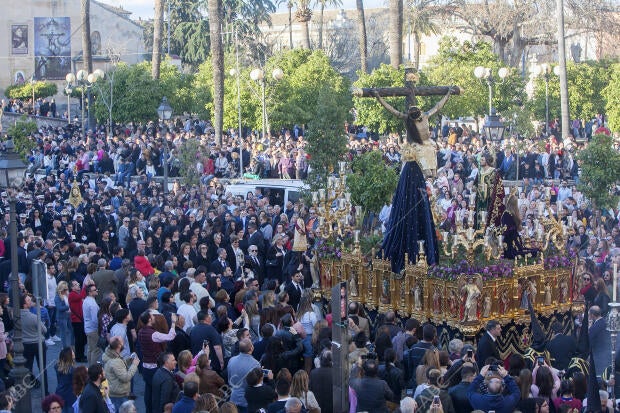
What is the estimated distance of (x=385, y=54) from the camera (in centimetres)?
8769

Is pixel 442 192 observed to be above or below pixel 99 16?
below

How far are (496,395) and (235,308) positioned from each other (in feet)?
19.4

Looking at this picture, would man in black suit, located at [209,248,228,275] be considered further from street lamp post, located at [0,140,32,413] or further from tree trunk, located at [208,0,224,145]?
tree trunk, located at [208,0,224,145]

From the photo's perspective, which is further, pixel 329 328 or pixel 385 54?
pixel 385 54

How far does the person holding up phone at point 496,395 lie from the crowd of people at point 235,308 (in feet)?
0.05

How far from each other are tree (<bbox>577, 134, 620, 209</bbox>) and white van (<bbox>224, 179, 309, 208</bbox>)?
6396 mm

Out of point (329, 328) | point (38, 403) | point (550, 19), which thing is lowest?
point (38, 403)

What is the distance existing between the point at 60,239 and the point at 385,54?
66598 millimetres

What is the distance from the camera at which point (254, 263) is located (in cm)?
2131

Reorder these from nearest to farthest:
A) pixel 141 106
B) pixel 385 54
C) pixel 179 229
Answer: pixel 179 229
pixel 141 106
pixel 385 54

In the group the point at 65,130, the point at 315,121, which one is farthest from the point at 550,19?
the point at 315,121

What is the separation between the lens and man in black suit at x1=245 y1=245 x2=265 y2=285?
21.3 meters

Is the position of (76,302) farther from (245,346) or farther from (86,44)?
(86,44)

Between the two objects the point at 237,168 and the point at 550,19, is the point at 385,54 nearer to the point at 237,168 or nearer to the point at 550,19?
the point at 550,19
